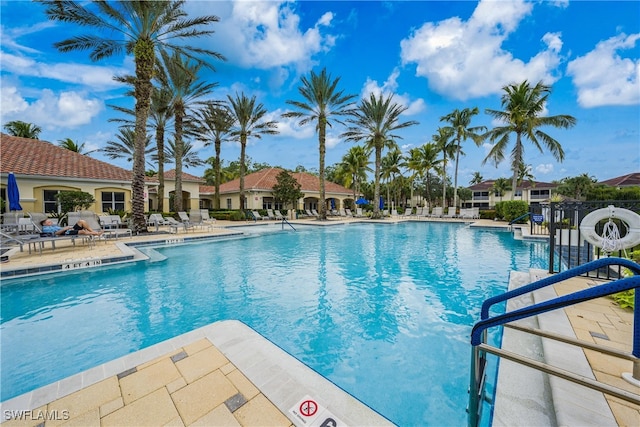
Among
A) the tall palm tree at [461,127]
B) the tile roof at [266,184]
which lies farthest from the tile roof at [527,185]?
the tile roof at [266,184]

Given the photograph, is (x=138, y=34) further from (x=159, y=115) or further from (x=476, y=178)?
(x=476, y=178)

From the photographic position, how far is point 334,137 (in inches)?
987

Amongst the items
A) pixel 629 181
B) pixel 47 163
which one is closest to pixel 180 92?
pixel 47 163

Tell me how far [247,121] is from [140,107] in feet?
40.7

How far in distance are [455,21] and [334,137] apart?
12.5 m

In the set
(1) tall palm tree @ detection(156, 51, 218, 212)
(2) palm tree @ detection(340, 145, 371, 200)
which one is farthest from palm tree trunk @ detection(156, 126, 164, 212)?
(2) palm tree @ detection(340, 145, 371, 200)

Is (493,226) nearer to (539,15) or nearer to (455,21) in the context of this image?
(539,15)

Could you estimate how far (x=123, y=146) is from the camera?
88.5 feet

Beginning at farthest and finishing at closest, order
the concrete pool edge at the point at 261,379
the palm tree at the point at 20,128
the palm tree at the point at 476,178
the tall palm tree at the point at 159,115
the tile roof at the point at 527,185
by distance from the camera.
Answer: the palm tree at the point at 476,178
the tile roof at the point at 527,185
the palm tree at the point at 20,128
the tall palm tree at the point at 159,115
the concrete pool edge at the point at 261,379

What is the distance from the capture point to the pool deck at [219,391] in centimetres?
202

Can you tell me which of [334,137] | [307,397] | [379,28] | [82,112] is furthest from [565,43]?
[82,112]

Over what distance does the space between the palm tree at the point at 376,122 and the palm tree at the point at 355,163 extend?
8.98 meters

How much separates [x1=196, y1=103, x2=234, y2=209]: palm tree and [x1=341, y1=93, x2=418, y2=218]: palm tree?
10.7 metres

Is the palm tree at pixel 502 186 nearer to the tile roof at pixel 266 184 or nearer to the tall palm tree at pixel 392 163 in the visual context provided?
the tall palm tree at pixel 392 163
